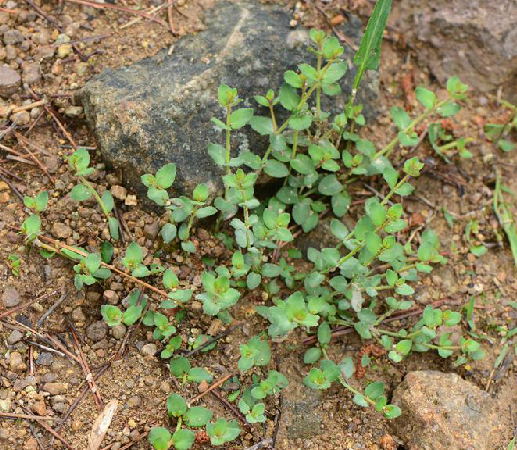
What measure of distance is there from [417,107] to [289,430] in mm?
2037

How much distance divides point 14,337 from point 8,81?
1318 millimetres

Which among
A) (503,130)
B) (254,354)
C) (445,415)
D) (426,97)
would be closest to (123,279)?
(254,354)

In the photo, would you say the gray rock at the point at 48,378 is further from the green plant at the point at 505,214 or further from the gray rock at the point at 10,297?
the green plant at the point at 505,214

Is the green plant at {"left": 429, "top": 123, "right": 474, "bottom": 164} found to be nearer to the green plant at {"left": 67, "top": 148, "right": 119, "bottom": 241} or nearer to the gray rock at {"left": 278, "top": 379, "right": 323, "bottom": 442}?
the gray rock at {"left": 278, "top": 379, "right": 323, "bottom": 442}

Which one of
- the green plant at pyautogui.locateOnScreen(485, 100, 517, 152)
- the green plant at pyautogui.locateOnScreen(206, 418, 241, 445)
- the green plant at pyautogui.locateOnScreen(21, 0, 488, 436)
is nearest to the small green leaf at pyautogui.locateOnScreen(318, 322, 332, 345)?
the green plant at pyautogui.locateOnScreen(21, 0, 488, 436)

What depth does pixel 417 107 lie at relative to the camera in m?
3.76

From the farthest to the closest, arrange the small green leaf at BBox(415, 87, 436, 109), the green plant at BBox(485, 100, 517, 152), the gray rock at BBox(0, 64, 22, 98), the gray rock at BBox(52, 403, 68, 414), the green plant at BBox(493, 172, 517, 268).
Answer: the green plant at BBox(485, 100, 517, 152)
the green plant at BBox(493, 172, 517, 268)
the small green leaf at BBox(415, 87, 436, 109)
the gray rock at BBox(0, 64, 22, 98)
the gray rock at BBox(52, 403, 68, 414)

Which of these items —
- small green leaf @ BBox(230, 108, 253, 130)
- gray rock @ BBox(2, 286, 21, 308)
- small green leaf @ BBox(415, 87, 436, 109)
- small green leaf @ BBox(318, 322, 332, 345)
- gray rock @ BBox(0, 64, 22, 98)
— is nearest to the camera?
gray rock @ BBox(2, 286, 21, 308)

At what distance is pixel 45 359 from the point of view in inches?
109

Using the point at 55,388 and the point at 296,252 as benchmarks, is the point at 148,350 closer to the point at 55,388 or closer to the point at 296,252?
the point at 55,388

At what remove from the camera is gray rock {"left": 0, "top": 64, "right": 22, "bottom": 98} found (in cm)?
319

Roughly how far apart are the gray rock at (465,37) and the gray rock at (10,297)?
270 cm

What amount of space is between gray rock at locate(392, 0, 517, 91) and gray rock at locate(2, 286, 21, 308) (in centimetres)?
270

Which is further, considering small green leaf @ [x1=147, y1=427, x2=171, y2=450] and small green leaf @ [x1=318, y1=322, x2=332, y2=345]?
small green leaf @ [x1=318, y1=322, x2=332, y2=345]
